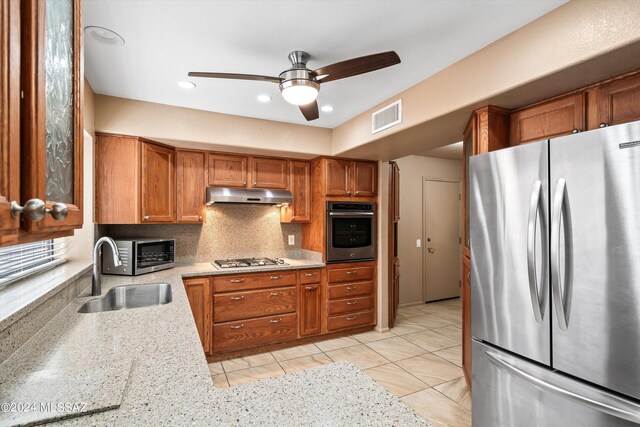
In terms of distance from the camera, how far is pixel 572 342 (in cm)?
143

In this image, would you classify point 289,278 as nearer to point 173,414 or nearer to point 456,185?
point 173,414

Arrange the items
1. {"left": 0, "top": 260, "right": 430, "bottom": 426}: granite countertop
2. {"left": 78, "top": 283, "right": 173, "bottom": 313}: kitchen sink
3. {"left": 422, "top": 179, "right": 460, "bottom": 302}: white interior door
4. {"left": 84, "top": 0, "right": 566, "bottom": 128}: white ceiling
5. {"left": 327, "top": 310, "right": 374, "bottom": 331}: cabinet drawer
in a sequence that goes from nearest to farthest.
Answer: {"left": 0, "top": 260, "right": 430, "bottom": 426}: granite countertop
{"left": 84, "top": 0, "right": 566, "bottom": 128}: white ceiling
{"left": 78, "top": 283, "right": 173, "bottom": 313}: kitchen sink
{"left": 327, "top": 310, "right": 374, "bottom": 331}: cabinet drawer
{"left": 422, "top": 179, "right": 460, "bottom": 302}: white interior door

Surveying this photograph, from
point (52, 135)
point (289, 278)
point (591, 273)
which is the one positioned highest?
point (52, 135)

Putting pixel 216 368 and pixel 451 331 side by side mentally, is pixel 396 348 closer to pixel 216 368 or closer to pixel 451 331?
pixel 451 331

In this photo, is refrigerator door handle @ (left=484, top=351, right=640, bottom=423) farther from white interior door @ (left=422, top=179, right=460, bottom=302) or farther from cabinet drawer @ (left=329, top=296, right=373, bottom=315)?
white interior door @ (left=422, top=179, right=460, bottom=302)

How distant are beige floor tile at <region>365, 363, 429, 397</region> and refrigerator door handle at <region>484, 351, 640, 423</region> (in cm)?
131

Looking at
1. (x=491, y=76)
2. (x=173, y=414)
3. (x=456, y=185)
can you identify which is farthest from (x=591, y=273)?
(x=456, y=185)

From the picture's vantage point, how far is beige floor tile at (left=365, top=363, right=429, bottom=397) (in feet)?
9.05

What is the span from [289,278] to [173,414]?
2814 mm

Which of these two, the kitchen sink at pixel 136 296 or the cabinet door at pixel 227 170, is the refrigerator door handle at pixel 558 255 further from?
the cabinet door at pixel 227 170

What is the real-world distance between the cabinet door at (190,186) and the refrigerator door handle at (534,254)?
3095mm

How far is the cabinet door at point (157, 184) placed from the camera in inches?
123

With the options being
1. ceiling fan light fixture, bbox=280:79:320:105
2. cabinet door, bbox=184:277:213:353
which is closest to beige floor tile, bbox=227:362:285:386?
cabinet door, bbox=184:277:213:353

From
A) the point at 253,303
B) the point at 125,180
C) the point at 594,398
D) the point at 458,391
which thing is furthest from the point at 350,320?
the point at 125,180
